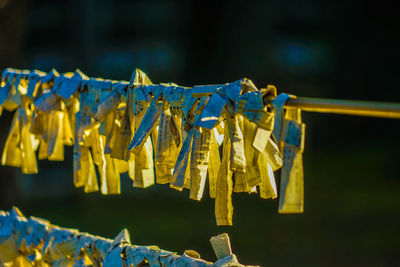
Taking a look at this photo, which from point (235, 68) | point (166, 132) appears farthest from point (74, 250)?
point (235, 68)

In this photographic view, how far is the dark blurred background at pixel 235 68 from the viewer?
3295 mm

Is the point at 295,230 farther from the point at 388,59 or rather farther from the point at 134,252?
the point at 134,252

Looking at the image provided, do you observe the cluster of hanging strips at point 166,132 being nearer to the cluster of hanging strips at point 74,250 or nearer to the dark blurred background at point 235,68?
the cluster of hanging strips at point 74,250

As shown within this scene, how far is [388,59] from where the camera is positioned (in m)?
3.97

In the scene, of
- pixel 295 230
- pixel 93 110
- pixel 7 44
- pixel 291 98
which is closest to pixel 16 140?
pixel 93 110

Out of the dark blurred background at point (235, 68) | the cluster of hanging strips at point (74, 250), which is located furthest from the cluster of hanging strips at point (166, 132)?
the dark blurred background at point (235, 68)

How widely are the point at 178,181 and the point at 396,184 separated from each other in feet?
11.3

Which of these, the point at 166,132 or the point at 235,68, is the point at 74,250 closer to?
the point at 166,132

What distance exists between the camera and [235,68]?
11.7 ft

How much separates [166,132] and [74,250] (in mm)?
306

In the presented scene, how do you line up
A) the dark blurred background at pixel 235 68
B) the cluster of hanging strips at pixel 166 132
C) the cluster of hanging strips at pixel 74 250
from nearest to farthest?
the cluster of hanging strips at pixel 166 132 → the cluster of hanging strips at pixel 74 250 → the dark blurred background at pixel 235 68

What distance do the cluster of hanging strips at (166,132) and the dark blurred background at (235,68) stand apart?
7.45ft

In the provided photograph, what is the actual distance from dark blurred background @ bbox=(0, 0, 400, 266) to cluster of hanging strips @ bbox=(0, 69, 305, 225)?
7.45 feet

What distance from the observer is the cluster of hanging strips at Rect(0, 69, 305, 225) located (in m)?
0.51
